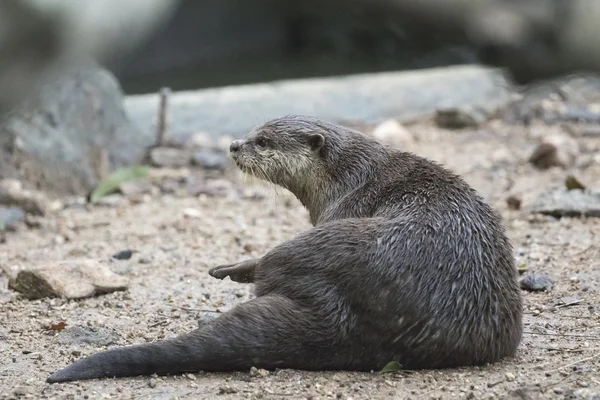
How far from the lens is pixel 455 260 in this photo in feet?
11.1

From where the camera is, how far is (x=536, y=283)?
4449 mm

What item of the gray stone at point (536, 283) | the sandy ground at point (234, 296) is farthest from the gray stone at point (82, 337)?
the gray stone at point (536, 283)

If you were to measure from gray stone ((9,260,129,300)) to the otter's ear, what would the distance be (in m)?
1.14

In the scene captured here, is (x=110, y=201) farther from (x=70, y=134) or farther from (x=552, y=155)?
(x=552, y=155)

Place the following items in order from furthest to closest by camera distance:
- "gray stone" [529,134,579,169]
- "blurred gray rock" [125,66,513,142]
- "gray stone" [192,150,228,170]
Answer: "blurred gray rock" [125,66,513,142]
"gray stone" [192,150,228,170]
"gray stone" [529,134,579,169]

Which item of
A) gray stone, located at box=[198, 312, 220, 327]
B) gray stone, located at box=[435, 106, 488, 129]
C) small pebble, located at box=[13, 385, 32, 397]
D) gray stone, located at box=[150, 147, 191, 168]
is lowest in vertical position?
small pebble, located at box=[13, 385, 32, 397]

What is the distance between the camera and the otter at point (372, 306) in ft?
10.6

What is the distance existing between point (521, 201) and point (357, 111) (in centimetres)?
313

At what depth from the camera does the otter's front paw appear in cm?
402

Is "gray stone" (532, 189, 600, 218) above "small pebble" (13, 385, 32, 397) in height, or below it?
above

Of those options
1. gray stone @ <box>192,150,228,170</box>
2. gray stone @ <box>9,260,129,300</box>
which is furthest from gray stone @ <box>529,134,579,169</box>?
gray stone @ <box>9,260,129,300</box>

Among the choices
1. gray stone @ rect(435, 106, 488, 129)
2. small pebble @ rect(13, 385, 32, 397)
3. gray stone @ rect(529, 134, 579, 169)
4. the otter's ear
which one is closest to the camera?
small pebble @ rect(13, 385, 32, 397)

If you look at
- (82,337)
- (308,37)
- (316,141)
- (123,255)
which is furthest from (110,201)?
(308,37)

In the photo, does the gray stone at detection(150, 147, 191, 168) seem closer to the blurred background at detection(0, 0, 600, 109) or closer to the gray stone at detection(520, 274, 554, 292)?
the blurred background at detection(0, 0, 600, 109)
